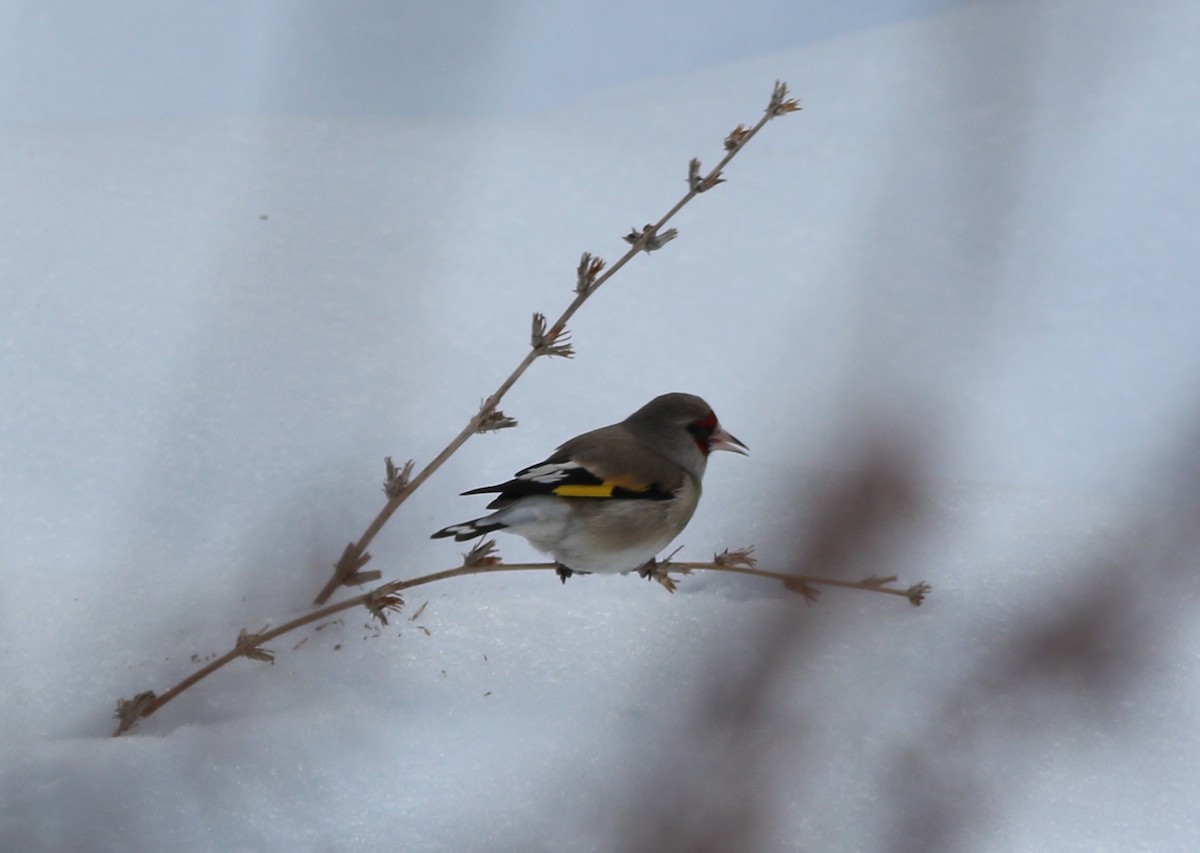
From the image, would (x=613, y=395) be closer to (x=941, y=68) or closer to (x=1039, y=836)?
(x=1039, y=836)

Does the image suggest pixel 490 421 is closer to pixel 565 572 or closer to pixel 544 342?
pixel 544 342

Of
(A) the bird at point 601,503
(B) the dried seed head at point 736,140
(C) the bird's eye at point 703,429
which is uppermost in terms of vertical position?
(B) the dried seed head at point 736,140

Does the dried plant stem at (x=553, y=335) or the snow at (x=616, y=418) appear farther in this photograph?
the dried plant stem at (x=553, y=335)

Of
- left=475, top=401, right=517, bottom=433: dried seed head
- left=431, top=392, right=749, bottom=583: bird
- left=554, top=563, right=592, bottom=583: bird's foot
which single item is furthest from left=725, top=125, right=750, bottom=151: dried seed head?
left=554, top=563, right=592, bottom=583: bird's foot

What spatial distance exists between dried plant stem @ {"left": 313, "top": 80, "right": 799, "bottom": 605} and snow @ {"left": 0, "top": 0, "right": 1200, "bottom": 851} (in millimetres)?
102

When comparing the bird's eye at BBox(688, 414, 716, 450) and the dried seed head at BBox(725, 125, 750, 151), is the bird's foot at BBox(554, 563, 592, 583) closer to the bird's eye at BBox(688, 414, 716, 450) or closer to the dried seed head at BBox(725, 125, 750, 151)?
the bird's eye at BBox(688, 414, 716, 450)

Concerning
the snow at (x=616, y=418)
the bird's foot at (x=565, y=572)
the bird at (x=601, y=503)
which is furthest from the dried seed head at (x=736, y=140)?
the bird's foot at (x=565, y=572)

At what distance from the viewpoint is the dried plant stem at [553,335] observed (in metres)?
1.58

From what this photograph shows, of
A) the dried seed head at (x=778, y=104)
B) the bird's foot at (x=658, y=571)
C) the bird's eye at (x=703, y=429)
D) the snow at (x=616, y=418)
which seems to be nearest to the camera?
the snow at (x=616, y=418)

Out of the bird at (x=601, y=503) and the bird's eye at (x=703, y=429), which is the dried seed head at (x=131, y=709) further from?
the bird's eye at (x=703, y=429)

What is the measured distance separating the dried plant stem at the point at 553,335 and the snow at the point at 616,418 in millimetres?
102

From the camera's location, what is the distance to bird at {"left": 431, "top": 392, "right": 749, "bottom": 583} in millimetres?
1925

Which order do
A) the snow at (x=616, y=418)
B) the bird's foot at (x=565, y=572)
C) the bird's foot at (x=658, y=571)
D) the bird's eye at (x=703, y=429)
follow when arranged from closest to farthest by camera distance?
the snow at (x=616, y=418)
the bird's foot at (x=658, y=571)
the bird's foot at (x=565, y=572)
the bird's eye at (x=703, y=429)

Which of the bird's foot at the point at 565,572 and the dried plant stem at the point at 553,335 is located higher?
the dried plant stem at the point at 553,335
